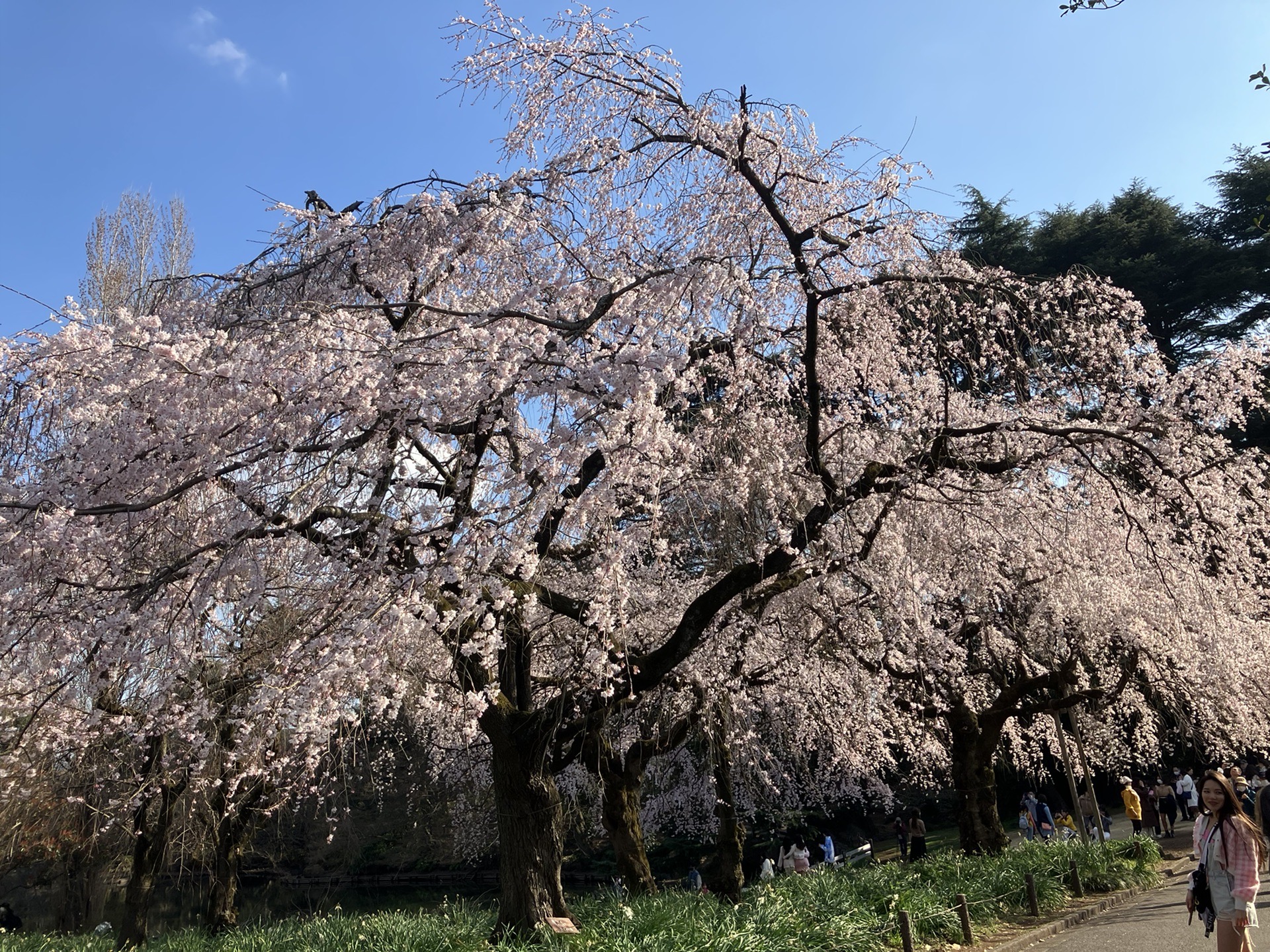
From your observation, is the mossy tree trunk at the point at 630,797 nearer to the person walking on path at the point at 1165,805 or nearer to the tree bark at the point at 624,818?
the tree bark at the point at 624,818

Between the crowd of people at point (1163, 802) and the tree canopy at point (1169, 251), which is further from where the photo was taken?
the tree canopy at point (1169, 251)

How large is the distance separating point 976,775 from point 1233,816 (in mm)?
9596

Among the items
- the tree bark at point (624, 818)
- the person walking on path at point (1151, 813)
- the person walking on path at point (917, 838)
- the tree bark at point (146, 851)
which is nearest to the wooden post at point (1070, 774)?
the person walking on path at point (917, 838)

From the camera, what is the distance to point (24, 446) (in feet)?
19.7

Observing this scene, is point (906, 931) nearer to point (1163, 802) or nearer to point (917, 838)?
point (917, 838)

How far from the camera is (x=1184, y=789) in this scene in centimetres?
2025

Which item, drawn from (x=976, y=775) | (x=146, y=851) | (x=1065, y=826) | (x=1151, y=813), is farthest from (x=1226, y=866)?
(x=1065, y=826)

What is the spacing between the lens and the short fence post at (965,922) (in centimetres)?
849

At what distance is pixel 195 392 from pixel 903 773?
22256 mm

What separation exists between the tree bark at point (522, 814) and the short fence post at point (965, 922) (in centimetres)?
392

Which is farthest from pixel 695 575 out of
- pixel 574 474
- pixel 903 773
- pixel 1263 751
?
pixel 1263 751

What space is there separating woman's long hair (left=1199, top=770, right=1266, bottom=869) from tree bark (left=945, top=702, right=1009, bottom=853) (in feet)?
29.3

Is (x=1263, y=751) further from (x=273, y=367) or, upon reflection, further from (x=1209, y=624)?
(x=273, y=367)

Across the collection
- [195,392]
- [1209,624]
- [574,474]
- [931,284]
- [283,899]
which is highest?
[931,284]
